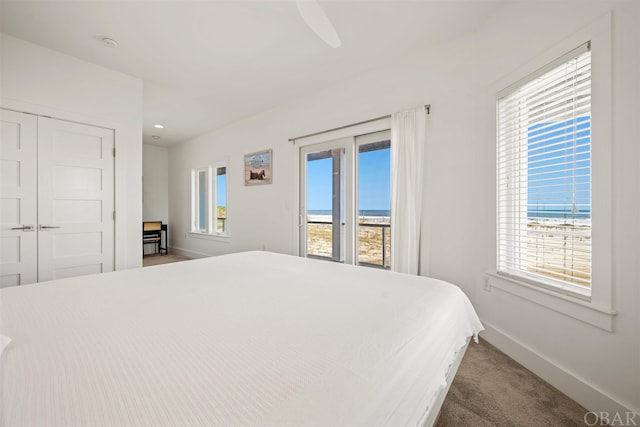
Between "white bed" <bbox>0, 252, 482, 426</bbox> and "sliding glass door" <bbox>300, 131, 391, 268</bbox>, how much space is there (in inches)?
76.3

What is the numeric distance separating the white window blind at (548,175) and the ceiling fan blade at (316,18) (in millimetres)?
1483

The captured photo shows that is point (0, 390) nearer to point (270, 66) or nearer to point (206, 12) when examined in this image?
point (206, 12)

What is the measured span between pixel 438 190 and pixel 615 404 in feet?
5.93

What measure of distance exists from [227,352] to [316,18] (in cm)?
174

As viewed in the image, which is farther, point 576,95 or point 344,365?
point 576,95

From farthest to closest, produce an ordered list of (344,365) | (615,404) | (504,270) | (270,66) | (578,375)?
(270,66) < (504,270) < (578,375) < (615,404) < (344,365)

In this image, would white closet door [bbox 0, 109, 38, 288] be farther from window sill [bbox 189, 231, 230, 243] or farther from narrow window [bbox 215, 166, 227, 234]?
narrow window [bbox 215, 166, 227, 234]

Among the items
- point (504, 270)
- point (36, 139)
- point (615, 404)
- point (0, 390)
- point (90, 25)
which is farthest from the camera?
point (36, 139)

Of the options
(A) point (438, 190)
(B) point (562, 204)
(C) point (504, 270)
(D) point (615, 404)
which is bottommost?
(D) point (615, 404)

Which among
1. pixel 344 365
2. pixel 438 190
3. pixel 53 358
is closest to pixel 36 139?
pixel 53 358

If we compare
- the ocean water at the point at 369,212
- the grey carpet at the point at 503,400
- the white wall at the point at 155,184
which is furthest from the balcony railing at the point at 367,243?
the white wall at the point at 155,184

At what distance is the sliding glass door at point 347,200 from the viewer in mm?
3271

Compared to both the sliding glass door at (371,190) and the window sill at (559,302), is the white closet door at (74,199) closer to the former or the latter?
the sliding glass door at (371,190)

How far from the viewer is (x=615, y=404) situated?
1.36 metres
